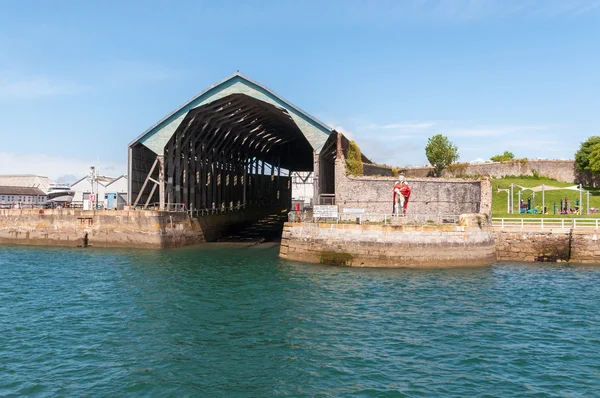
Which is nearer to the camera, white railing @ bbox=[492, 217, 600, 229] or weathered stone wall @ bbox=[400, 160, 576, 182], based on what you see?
white railing @ bbox=[492, 217, 600, 229]

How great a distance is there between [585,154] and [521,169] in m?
10.8

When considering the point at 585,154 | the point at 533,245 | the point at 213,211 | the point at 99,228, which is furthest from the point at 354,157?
the point at 585,154

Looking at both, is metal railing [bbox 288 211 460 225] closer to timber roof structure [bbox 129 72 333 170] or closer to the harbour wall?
timber roof structure [bbox 129 72 333 170]

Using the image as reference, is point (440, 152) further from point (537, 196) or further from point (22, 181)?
point (22, 181)

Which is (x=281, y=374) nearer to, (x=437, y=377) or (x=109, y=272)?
(x=437, y=377)

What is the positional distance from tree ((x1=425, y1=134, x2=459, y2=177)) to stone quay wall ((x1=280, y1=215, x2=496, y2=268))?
60.3 metres

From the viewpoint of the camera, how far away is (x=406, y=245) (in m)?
35.4

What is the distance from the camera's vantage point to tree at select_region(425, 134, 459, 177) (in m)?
96.4

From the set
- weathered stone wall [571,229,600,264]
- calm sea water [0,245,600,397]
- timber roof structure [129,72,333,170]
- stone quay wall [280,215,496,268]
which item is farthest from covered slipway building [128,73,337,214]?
weathered stone wall [571,229,600,264]

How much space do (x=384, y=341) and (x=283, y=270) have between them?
1673 cm

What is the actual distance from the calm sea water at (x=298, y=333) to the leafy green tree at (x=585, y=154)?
61522 mm

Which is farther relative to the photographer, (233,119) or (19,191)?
(19,191)

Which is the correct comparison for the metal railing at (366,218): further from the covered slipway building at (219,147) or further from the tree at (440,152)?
the tree at (440,152)

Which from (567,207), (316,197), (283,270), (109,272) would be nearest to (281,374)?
(283,270)
